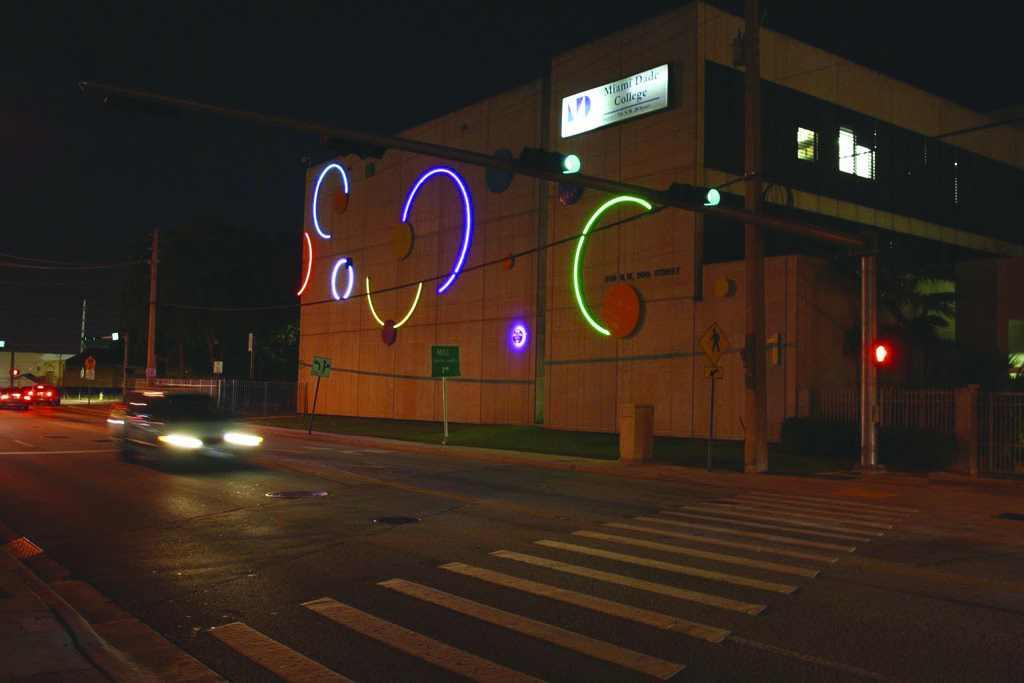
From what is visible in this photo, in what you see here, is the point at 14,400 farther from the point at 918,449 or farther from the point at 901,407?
the point at 918,449

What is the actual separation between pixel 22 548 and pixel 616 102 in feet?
85.2

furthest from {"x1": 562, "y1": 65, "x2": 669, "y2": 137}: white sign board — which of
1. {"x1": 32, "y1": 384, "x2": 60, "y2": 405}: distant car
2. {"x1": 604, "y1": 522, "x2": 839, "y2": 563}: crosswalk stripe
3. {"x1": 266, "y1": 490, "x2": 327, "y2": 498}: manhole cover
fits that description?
{"x1": 32, "y1": 384, "x2": 60, "y2": 405}: distant car

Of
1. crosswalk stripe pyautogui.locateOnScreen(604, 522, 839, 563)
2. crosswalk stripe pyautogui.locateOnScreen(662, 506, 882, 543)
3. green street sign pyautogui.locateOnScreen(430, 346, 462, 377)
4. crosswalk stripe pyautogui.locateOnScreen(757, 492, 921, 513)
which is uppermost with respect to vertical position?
green street sign pyautogui.locateOnScreen(430, 346, 462, 377)

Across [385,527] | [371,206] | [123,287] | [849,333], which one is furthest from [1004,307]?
[123,287]

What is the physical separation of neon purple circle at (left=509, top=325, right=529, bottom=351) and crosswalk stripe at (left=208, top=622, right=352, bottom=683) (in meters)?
29.0

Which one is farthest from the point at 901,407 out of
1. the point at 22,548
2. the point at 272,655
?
the point at 22,548

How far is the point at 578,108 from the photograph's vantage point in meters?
32.9

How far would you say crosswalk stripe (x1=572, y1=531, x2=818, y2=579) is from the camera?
30.0 ft

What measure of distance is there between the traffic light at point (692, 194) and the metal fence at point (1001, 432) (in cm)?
994

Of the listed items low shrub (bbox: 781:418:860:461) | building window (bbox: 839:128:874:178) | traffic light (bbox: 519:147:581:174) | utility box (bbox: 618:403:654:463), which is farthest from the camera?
building window (bbox: 839:128:874:178)

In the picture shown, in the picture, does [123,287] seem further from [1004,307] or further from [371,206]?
[1004,307]

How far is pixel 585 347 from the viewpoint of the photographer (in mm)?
32312

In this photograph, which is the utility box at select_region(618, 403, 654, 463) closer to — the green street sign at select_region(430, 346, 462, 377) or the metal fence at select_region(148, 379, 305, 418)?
the green street sign at select_region(430, 346, 462, 377)

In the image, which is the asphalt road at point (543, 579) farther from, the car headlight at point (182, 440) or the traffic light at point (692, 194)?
the traffic light at point (692, 194)
